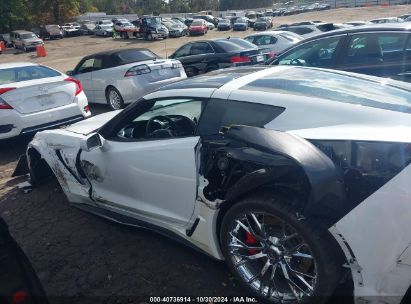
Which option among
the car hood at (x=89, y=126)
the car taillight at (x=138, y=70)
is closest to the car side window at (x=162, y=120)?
the car hood at (x=89, y=126)

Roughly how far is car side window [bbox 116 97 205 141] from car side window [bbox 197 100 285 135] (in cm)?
27

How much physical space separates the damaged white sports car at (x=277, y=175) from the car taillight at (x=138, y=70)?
5.37 metres

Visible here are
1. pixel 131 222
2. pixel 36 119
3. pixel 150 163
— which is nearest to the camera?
pixel 150 163

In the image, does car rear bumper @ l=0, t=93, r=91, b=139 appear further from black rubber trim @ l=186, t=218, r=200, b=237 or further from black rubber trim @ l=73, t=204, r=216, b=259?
black rubber trim @ l=186, t=218, r=200, b=237

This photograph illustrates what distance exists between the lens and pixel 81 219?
4156 millimetres

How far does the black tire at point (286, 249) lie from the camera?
2.25 metres

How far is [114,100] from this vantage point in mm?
9289

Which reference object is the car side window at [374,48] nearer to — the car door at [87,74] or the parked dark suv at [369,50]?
the parked dark suv at [369,50]

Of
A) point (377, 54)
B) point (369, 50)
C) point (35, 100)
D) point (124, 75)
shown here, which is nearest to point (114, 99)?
point (124, 75)

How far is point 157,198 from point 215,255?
70 cm

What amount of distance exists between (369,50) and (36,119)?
540cm

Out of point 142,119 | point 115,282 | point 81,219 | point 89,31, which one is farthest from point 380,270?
point 89,31

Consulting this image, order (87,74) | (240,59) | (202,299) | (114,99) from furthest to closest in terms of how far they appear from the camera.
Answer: (240,59) < (87,74) < (114,99) < (202,299)

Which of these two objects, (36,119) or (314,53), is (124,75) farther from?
(314,53)
